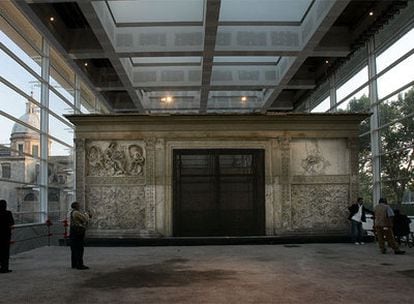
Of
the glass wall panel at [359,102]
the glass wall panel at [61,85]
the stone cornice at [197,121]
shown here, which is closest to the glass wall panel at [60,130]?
the glass wall panel at [61,85]

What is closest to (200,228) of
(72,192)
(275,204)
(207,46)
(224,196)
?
(224,196)

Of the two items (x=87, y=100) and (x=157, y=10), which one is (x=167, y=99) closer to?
(x=87, y=100)

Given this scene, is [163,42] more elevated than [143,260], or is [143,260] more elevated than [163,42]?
[163,42]

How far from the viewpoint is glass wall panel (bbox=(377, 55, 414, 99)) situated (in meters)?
20.5

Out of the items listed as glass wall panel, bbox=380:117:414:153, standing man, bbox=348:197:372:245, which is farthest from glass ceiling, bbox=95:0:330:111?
standing man, bbox=348:197:372:245

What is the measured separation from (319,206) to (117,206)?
7842mm

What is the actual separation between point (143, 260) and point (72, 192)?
16.2 meters

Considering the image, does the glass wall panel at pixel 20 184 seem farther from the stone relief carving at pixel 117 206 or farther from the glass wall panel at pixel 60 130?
the glass wall panel at pixel 60 130

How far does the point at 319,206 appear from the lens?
67.2 feet

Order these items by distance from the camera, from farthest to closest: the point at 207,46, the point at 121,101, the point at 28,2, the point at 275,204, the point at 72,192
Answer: the point at 121,101 → the point at 72,192 → the point at 207,46 → the point at 275,204 → the point at 28,2

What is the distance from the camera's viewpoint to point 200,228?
20.4 m

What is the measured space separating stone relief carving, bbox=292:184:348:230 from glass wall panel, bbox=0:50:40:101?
11.5 metres

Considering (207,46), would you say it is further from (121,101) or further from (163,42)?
(121,101)

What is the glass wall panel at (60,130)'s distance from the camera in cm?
2569
